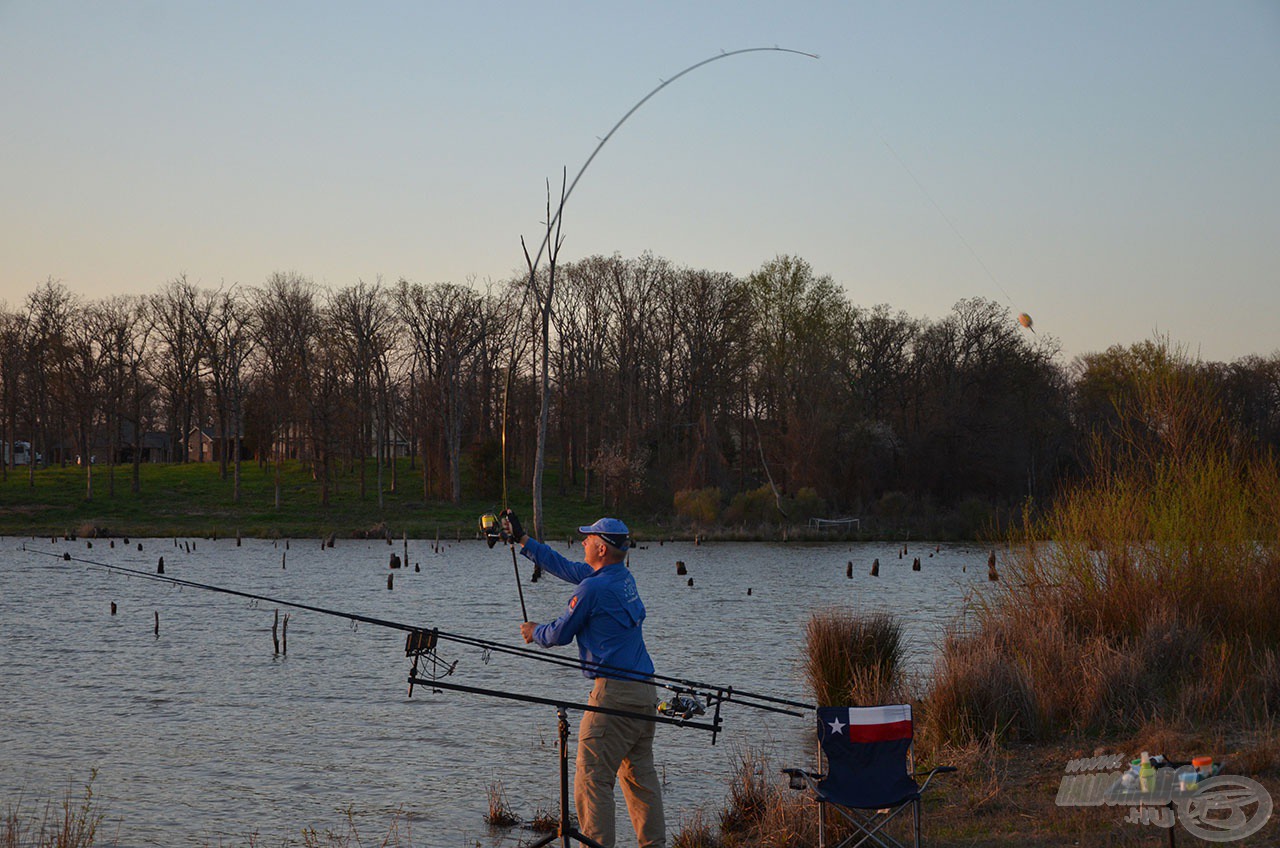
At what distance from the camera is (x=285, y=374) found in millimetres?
62062

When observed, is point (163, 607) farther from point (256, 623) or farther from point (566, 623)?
point (566, 623)

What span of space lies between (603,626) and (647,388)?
2219 inches

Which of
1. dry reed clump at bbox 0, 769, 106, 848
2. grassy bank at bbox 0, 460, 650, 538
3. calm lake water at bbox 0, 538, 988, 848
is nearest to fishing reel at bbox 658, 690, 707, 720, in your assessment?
calm lake water at bbox 0, 538, 988, 848

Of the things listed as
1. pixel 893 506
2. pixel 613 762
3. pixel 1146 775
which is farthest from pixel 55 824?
pixel 893 506

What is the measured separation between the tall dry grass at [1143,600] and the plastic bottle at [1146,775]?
3317 mm

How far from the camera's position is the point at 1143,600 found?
13.2 metres

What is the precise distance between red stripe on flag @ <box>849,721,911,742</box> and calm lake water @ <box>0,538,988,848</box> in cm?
317

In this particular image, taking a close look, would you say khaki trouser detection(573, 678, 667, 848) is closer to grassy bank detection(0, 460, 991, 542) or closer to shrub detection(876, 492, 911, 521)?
grassy bank detection(0, 460, 991, 542)

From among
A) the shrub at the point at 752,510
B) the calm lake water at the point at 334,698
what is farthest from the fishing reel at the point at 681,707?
the shrub at the point at 752,510

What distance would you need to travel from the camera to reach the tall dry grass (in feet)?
34.9

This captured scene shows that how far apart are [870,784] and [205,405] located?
7483cm

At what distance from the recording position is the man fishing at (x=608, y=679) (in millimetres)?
6801

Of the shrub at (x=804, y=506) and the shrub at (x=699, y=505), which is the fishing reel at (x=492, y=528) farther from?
the shrub at (x=804, y=506)

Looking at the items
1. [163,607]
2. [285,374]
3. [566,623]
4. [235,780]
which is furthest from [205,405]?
[566,623]
